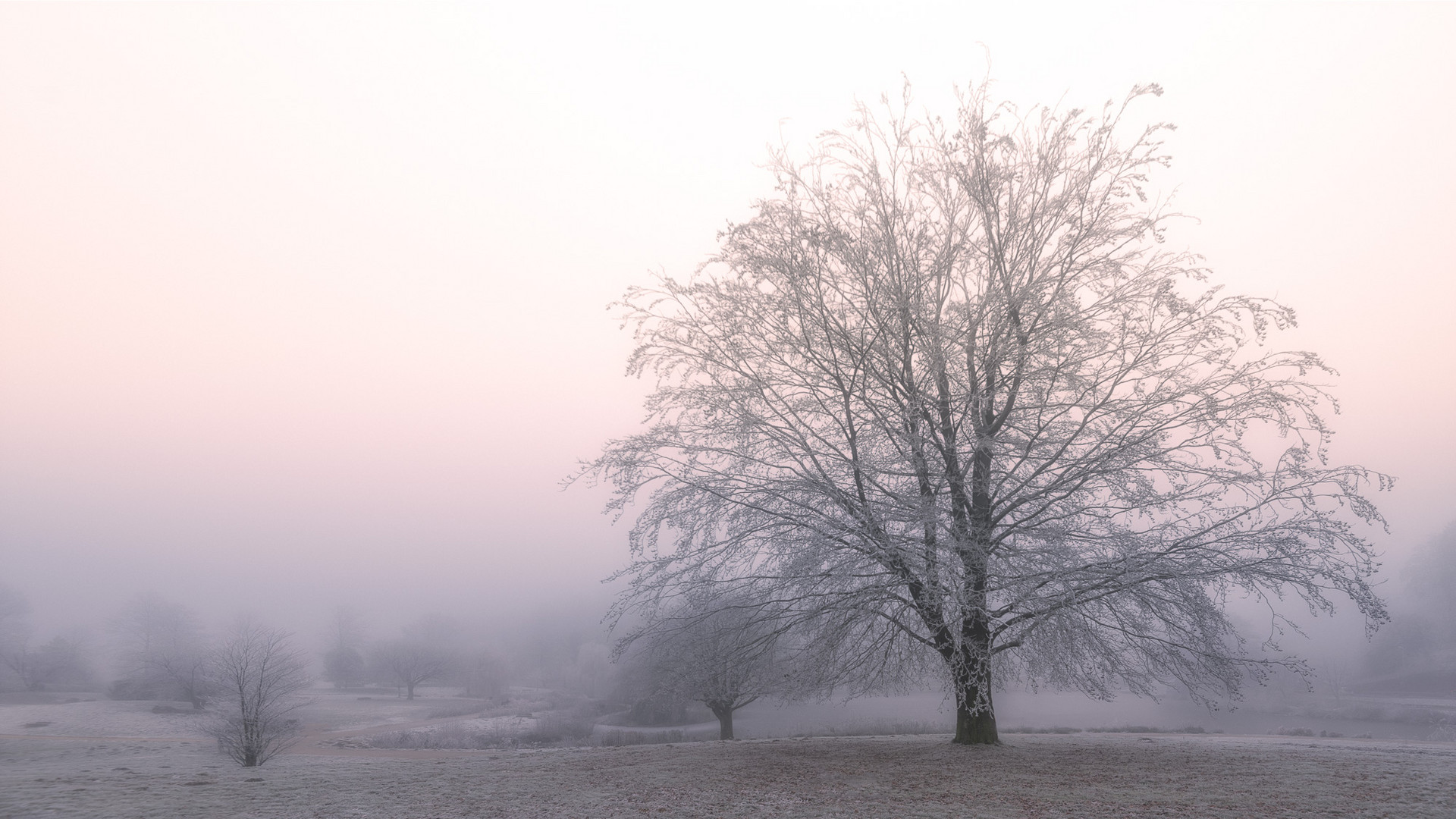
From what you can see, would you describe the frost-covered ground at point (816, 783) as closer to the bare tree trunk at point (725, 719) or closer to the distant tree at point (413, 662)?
the bare tree trunk at point (725, 719)

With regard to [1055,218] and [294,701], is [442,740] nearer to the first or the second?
[294,701]

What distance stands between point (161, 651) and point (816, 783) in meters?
54.4

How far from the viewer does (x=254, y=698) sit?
15836 mm

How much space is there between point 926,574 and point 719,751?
20.4 feet

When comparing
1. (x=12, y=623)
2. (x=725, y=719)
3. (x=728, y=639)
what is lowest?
(x=725, y=719)

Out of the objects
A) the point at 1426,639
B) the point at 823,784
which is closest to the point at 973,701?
the point at 823,784

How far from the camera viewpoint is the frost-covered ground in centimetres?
741

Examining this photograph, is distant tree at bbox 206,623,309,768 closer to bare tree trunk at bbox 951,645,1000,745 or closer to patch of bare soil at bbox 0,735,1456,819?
patch of bare soil at bbox 0,735,1456,819

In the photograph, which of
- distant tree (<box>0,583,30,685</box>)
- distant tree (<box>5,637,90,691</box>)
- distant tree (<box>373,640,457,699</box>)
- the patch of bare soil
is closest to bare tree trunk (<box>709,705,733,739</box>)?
the patch of bare soil

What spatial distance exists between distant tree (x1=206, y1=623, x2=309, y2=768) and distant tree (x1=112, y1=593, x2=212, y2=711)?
450cm

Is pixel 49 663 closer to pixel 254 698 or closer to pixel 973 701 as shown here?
pixel 254 698

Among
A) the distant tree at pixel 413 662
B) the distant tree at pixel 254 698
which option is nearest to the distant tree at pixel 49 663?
the distant tree at pixel 413 662

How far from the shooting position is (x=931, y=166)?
11.9 meters

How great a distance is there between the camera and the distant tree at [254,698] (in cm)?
1562
